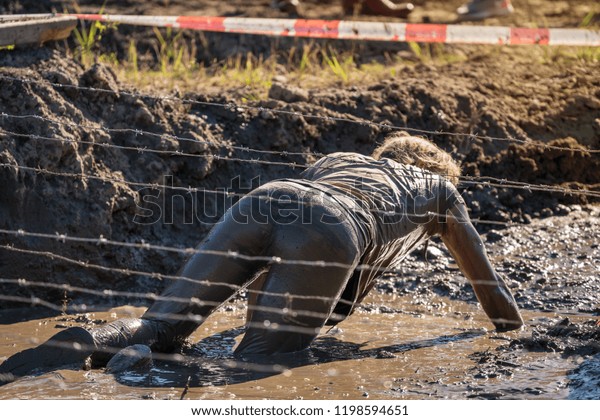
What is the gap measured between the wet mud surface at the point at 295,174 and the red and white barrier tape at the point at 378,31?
205mm

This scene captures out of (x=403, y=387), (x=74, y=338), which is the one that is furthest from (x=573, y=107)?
(x=74, y=338)

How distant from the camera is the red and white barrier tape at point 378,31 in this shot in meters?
10.5

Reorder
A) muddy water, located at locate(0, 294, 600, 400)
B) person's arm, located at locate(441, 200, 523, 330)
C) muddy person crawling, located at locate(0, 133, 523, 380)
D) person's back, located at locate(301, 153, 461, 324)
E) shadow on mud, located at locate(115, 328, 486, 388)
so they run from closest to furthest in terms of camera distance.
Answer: muddy water, located at locate(0, 294, 600, 400), shadow on mud, located at locate(115, 328, 486, 388), muddy person crawling, located at locate(0, 133, 523, 380), person's back, located at locate(301, 153, 461, 324), person's arm, located at locate(441, 200, 523, 330)

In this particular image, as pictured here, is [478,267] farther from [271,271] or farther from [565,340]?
[271,271]

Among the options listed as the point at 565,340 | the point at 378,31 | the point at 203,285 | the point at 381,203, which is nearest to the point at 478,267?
the point at 565,340

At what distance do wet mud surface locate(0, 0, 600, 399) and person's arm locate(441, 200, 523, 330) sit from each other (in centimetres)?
18

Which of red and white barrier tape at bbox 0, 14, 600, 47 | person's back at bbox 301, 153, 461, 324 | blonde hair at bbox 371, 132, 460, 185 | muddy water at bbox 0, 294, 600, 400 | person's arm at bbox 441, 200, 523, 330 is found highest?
red and white barrier tape at bbox 0, 14, 600, 47

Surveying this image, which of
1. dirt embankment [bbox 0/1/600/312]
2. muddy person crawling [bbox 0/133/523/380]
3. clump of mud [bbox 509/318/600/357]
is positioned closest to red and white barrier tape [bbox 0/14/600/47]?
dirt embankment [bbox 0/1/600/312]

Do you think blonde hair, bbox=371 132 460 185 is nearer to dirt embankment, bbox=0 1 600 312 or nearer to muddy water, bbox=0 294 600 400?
dirt embankment, bbox=0 1 600 312

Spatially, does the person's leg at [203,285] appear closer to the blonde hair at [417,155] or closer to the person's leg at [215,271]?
the person's leg at [215,271]

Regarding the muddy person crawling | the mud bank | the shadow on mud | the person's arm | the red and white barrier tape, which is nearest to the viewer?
the shadow on mud

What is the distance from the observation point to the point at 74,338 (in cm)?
558

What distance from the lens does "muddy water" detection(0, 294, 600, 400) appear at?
5516mm

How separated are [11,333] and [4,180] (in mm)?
1231
